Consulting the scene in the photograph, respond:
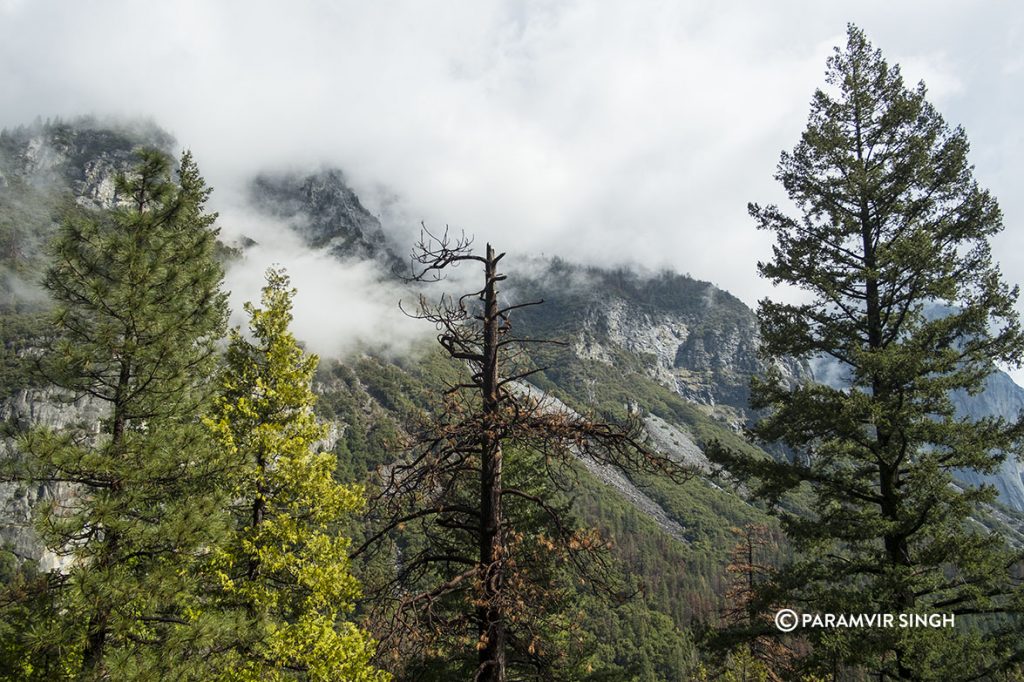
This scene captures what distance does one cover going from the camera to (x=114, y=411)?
992 cm

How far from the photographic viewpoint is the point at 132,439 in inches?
368

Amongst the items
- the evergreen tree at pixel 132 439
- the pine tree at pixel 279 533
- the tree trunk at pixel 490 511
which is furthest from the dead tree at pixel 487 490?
the evergreen tree at pixel 132 439

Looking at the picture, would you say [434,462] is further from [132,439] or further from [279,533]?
[132,439]

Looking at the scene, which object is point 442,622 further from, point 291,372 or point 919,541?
point 919,541

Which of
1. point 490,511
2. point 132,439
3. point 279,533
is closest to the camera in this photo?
point 490,511

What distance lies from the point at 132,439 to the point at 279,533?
3.11 m

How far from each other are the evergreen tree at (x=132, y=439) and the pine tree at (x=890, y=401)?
428 inches

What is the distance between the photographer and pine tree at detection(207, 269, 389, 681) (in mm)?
9539

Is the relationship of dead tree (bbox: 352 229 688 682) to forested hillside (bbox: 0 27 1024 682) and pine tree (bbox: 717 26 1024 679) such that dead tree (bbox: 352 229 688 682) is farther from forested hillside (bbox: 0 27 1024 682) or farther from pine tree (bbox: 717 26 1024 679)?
pine tree (bbox: 717 26 1024 679)

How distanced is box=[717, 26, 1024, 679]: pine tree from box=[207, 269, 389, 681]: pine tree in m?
8.41

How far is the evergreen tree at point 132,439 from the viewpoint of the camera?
8.31m

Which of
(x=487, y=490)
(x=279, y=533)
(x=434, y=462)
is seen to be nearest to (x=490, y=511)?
(x=487, y=490)

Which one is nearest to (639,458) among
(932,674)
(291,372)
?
(932,674)

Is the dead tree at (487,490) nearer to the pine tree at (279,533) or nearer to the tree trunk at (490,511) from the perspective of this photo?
the tree trunk at (490,511)
